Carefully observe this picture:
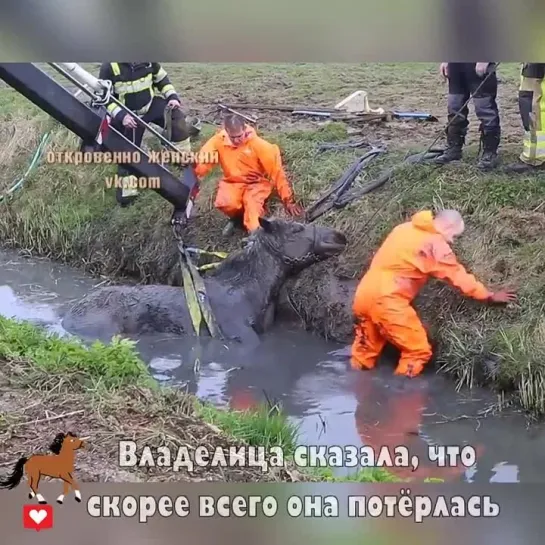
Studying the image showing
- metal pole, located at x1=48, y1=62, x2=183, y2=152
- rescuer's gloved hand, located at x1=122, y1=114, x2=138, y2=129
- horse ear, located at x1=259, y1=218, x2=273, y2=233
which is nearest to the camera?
metal pole, located at x1=48, y1=62, x2=183, y2=152

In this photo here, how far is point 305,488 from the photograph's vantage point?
3707 mm

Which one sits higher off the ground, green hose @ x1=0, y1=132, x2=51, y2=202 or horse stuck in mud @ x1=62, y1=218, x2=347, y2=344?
green hose @ x1=0, y1=132, x2=51, y2=202

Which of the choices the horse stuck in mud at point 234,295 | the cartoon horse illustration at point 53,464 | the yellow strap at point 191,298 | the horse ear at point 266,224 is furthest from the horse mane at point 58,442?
the horse ear at point 266,224

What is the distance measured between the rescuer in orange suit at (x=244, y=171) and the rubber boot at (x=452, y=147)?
629 millimetres

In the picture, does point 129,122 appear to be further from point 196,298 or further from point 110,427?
point 110,427

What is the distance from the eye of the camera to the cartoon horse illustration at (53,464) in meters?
3.68

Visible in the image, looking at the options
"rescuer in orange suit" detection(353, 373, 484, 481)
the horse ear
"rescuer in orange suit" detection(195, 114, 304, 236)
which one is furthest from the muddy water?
"rescuer in orange suit" detection(195, 114, 304, 236)

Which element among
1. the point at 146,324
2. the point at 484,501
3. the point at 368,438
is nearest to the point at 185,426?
the point at 146,324

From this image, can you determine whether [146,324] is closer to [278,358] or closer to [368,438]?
[278,358]

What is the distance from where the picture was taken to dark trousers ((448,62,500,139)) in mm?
3713

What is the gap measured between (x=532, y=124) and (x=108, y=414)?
2024 millimetres

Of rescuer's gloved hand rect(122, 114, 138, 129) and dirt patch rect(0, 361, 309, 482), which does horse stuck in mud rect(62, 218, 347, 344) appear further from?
rescuer's gloved hand rect(122, 114, 138, 129)

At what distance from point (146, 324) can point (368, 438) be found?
3.25 feet

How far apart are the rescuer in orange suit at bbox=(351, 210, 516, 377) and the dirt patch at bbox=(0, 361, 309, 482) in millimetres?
632
